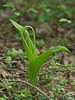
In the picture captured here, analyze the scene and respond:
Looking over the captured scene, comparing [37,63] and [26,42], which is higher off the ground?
[26,42]

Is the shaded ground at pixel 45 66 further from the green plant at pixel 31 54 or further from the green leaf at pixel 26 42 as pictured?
the green leaf at pixel 26 42

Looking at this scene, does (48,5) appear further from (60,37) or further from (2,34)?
(2,34)

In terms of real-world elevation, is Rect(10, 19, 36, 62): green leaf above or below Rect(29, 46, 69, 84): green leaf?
above

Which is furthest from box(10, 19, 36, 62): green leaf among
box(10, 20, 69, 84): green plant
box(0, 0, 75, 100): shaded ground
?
box(0, 0, 75, 100): shaded ground

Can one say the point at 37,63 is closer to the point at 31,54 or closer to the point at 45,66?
the point at 31,54

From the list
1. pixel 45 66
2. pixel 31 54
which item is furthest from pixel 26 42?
pixel 45 66

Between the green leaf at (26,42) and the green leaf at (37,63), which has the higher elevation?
the green leaf at (26,42)

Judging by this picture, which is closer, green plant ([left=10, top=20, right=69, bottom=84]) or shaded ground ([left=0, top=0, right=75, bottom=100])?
green plant ([left=10, top=20, right=69, bottom=84])

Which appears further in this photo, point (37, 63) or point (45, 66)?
point (45, 66)

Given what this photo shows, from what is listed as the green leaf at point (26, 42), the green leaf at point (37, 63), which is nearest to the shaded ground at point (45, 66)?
the green leaf at point (37, 63)

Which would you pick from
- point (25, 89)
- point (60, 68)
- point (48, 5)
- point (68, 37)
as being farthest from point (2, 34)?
point (25, 89)

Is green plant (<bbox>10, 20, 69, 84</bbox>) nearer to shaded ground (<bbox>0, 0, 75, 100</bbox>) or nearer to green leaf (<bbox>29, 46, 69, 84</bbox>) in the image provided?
green leaf (<bbox>29, 46, 69, 84</bbox>)

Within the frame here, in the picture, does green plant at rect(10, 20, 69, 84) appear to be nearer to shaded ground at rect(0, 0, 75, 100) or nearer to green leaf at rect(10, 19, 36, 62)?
green leaf at rect(10, 19, 36, 62)
